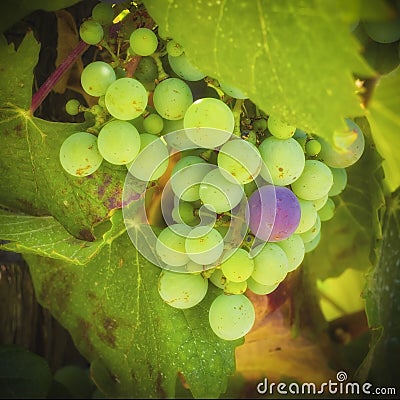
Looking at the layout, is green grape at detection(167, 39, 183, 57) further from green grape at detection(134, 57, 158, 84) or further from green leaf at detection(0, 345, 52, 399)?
green leaf at detection(0, 345, 52, 399)

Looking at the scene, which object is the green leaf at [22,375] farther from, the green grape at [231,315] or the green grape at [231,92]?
the green grape at [231,92]

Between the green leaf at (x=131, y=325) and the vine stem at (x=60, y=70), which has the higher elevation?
the vine stem at (x=60, y=70)

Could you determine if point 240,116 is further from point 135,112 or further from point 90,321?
point 90,321

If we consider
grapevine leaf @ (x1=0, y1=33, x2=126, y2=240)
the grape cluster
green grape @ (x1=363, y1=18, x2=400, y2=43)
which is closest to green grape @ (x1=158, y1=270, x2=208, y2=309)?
the grape cluster

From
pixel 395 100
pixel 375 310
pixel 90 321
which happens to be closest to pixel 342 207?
pixel 375 310

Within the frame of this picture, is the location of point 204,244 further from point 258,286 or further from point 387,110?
point 387,110
